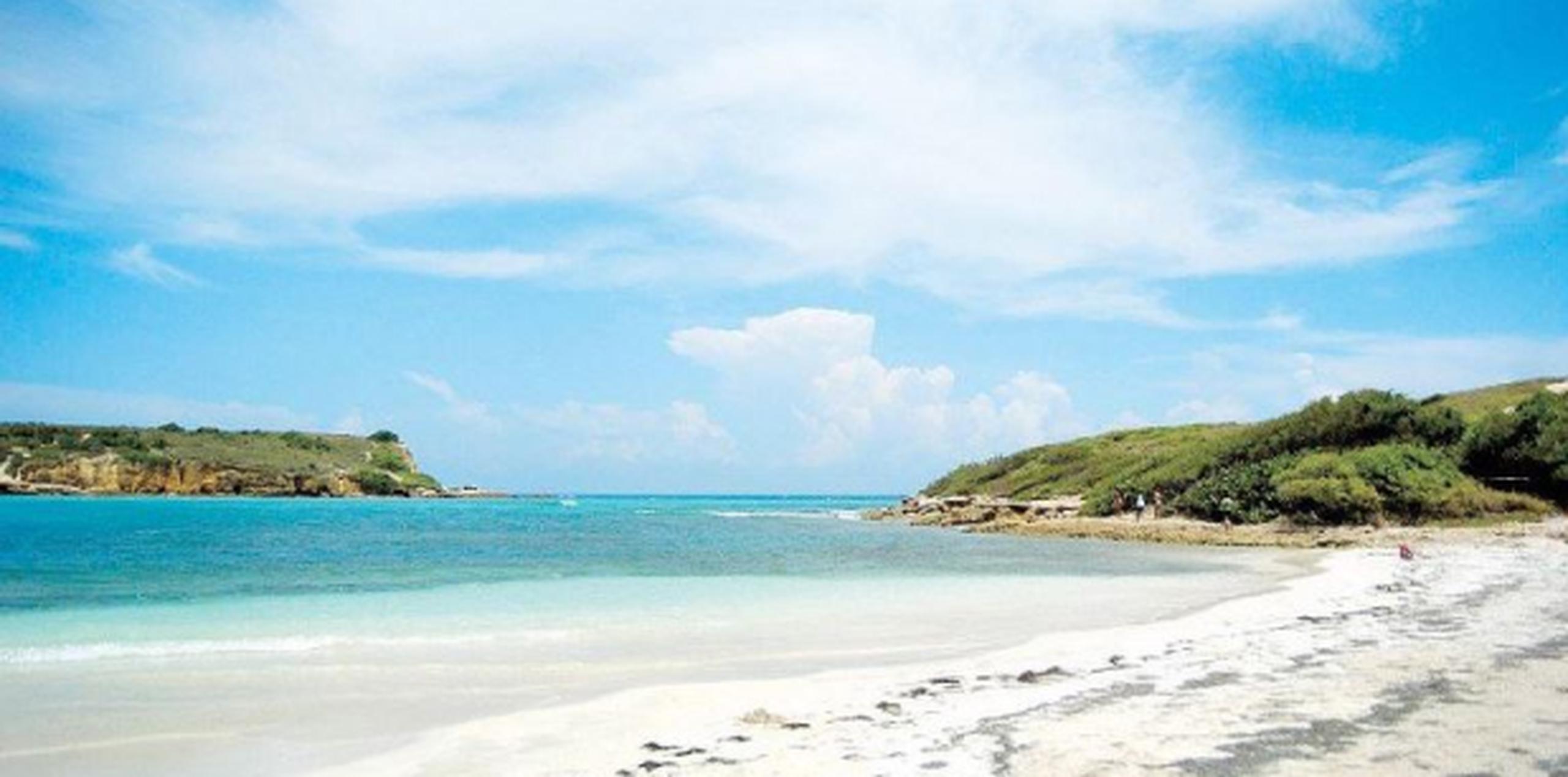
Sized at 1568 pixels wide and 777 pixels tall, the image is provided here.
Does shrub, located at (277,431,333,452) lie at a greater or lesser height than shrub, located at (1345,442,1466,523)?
greater

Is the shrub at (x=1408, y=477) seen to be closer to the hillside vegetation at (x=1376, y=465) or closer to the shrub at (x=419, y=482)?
the hillside vegetation at (x=1376, y=465)

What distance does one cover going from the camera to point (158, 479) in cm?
12975

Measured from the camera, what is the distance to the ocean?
9750mm

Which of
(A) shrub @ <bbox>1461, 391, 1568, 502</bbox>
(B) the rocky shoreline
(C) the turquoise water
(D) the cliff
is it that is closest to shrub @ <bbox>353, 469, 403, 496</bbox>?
(D) the cliff

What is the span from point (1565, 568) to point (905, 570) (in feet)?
49.2

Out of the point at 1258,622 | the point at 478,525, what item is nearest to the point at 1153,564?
the point at 1258,622

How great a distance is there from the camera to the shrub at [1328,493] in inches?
1617

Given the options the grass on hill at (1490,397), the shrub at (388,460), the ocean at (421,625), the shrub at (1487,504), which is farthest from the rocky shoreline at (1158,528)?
the shrub at (388,460)

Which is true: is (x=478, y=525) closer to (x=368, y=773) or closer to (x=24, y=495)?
(x=368, y=773)

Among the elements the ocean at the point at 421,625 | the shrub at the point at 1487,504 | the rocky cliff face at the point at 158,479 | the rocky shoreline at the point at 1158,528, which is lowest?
the ocean at the point at 421,625

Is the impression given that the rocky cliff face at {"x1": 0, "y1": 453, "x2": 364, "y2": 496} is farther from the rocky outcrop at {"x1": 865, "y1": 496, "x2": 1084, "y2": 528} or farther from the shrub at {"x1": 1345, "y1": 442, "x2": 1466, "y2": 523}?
the shrub at {"x1": 1345, "y1": 442, "x2": 1466, "y2": 523}

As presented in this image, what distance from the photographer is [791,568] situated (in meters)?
30.0

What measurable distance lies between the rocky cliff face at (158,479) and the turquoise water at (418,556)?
213 ft

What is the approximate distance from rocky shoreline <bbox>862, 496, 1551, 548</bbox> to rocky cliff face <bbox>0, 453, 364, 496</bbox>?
95122 mm
